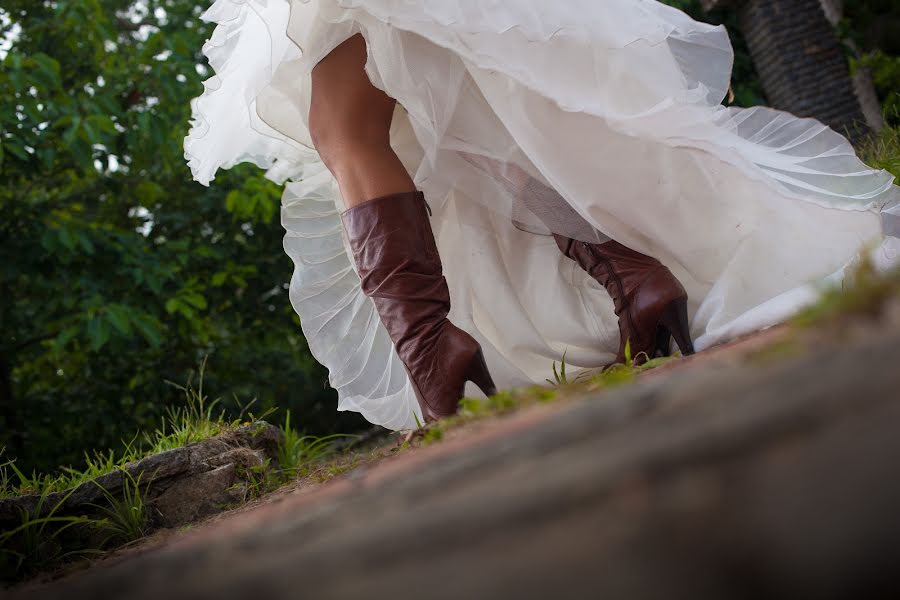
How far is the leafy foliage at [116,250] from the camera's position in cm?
426

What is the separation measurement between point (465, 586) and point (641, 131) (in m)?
1.65

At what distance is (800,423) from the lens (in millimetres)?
472

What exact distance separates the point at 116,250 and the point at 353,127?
10.5 feet

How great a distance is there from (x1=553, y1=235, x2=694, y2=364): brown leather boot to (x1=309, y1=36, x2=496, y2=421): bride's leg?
42cm

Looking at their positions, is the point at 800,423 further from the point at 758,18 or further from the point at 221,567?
the point at 758,18

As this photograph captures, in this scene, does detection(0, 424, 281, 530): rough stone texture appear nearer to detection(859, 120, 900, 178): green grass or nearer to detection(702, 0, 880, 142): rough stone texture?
detection(859, 120, 900, 178): green grass

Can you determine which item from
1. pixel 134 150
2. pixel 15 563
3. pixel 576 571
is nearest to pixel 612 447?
pixel 576 571

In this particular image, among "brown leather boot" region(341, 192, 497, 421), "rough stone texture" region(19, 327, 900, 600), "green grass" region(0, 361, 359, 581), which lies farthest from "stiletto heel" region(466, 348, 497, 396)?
"rough stone texture" region(19, 327, 900, 600)

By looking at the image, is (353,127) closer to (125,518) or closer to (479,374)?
(479,374)

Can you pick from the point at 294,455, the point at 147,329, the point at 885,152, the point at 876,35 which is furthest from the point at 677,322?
the point at 876,35

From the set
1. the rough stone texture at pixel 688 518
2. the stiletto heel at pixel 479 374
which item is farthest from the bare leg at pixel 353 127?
the rough stone texture at pixel 688 518

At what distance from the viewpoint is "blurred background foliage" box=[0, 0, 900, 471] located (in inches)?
169

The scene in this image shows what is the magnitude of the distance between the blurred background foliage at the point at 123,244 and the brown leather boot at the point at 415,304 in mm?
2343

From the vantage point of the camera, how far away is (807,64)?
466 centimetres
